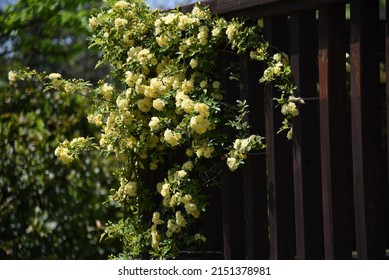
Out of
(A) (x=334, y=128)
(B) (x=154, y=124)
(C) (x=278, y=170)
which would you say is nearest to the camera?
(A) (x=334, y=128)

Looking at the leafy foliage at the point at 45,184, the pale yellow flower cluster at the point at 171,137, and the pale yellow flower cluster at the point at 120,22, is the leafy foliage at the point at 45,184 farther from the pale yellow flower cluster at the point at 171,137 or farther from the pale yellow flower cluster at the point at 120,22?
the pale yellow flower cluster at the point at 171,137

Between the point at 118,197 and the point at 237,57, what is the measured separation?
1.04 meters

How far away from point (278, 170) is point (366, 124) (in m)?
0.57

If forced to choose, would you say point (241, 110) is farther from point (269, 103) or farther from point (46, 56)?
point (46, 56)

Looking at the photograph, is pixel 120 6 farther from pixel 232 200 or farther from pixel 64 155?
pixel 232 200

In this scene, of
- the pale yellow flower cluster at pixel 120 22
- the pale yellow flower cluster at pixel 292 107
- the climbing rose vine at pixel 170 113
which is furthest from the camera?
the pale yellow flower cluster at pixel 120 22

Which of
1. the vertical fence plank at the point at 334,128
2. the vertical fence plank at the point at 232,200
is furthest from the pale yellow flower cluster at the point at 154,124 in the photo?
the vertical fence plank at the point at 334,128

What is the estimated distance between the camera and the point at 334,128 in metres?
3.17

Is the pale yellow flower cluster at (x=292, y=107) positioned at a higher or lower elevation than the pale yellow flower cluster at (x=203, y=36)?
lower

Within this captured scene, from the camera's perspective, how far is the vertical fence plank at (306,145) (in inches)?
131

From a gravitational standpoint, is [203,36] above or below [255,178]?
above

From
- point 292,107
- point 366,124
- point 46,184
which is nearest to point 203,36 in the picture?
point 292,107

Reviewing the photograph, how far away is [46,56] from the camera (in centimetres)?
838

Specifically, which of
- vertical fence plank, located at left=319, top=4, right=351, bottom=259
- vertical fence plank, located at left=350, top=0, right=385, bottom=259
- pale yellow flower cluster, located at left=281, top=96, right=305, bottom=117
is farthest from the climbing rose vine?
vertical fence plank, located at left=350, top=0, right=385, bottom=259
